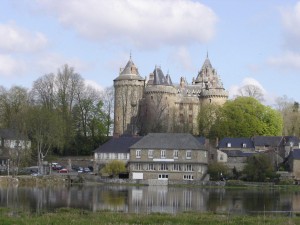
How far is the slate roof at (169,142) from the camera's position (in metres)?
74.8

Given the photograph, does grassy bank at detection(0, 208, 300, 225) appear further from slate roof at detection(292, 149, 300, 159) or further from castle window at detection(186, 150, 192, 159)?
slate roof at detection(292, 149, 300, 159)

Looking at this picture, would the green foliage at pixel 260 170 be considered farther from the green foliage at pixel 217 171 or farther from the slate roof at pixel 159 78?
the slate roof at pixel 159 78

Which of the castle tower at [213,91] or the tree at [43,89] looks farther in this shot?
the castle tower at [213,91]

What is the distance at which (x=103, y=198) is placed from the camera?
4603 cm

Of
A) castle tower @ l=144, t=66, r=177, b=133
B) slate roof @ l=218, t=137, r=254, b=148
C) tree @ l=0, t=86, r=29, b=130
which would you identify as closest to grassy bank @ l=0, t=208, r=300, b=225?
slate roof @ l=218, t=137, r=254, b=148

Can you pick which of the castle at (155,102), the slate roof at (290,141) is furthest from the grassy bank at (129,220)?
the castle at (155,102)

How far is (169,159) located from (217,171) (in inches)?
238

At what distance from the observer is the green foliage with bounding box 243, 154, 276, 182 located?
227 ft

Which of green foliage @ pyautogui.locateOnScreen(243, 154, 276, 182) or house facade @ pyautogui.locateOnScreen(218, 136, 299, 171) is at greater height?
house facade @ pyautogui.locateOnScreen(218, 136, 299, 171)

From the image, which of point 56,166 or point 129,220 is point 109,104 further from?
point 129,220

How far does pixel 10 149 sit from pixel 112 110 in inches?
1264

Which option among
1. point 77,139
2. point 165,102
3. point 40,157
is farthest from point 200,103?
point 40,157

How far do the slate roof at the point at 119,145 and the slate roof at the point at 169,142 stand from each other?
143 inches

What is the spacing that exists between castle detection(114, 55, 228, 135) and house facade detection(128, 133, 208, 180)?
61.2 ft
